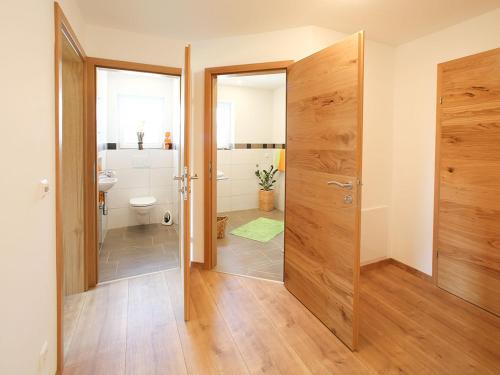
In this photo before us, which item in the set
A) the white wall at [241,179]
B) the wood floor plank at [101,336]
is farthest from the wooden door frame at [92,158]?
the white wall at [241,179]

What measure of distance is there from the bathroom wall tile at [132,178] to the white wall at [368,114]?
6.12ft

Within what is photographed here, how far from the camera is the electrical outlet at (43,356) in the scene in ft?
4.20

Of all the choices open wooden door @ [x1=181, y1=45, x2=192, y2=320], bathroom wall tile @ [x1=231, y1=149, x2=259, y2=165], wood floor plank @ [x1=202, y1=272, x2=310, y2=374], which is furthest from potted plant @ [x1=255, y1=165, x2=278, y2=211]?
open wooden door @ [x1=181, y1=45, x2=192, y2=320]

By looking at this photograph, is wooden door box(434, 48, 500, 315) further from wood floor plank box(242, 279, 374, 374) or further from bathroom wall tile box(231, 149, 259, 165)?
bathroom wall tile box(231, 149, 259, 165)

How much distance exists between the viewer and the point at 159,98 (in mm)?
4543

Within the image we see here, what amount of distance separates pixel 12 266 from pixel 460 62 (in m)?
3.12

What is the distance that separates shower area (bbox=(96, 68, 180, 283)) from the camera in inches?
157

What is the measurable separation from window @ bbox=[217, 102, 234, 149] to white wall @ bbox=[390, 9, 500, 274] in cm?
307

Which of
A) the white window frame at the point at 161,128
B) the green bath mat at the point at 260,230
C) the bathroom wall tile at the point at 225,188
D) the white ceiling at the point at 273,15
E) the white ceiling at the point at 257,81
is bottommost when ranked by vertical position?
the green bath mat at the point at 260,230

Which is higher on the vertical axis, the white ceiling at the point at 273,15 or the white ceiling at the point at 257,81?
the white ceiling at the point at 257,81

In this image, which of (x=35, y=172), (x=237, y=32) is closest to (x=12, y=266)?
(x=35, y=172)

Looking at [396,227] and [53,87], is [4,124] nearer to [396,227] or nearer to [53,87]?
[53,87]

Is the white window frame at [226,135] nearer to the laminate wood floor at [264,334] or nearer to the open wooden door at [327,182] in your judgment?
the open wooden door at [327,182]

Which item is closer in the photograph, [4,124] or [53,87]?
[4,124]
